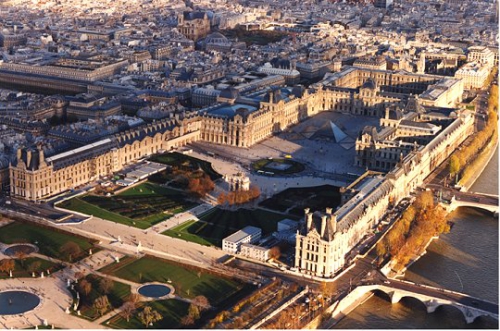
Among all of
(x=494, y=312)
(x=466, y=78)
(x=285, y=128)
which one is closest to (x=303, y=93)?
(x=285, y=128)

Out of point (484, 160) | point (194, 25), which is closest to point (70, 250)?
point (484, 160)

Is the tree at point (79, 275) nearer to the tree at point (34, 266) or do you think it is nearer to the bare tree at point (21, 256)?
the tree at point (34, 266)

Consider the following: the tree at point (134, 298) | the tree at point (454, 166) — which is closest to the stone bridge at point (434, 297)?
the tree at point (134, 298)

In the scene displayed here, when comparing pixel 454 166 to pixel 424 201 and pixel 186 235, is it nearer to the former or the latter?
pixel 424 201

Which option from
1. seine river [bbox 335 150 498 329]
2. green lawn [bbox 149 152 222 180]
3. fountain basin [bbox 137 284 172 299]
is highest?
green lawn [bbox 149 152 222 180]

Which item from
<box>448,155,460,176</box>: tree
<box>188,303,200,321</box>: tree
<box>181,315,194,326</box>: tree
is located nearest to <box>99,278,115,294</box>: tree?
<box>188,303,200,321</box>: tree

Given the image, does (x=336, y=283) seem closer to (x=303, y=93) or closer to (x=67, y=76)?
(x=303, y=93)

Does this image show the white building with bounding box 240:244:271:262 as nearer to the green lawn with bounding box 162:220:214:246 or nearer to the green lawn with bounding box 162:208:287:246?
the green lawn with bounding box 162:208:287:246
